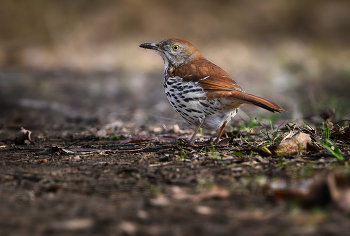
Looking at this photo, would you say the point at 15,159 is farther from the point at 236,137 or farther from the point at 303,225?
the point at 303,225

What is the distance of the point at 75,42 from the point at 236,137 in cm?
1093

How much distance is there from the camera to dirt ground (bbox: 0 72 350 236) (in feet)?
5.67

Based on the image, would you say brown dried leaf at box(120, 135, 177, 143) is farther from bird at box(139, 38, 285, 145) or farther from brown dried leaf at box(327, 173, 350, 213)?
brown dried leaf at box(327, 173, 350, 213)

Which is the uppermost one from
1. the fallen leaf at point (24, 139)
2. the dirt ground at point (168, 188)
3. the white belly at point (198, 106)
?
the white belly at point (198, 106)

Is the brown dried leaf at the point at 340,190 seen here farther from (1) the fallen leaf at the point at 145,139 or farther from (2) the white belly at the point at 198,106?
(1) the fallen leaf at the point at 145,139

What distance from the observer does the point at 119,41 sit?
1503 cm

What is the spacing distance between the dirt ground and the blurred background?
1954mm

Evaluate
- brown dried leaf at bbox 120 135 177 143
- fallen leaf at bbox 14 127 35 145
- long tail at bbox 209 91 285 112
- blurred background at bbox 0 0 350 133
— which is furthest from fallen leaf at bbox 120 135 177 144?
blurred background at bbox 0 0 350 133

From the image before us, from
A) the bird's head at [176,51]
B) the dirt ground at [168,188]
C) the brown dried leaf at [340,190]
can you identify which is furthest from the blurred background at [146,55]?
the brown dried leaf at [340,190]

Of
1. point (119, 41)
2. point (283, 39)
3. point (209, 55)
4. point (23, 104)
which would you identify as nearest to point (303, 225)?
point (23, 104)

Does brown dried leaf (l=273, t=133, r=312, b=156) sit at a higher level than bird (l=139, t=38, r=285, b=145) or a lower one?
lower

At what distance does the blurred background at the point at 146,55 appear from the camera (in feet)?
22.3

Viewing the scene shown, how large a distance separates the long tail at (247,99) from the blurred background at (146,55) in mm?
1792

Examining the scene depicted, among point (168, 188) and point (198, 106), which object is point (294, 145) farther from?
point (168, 188)
